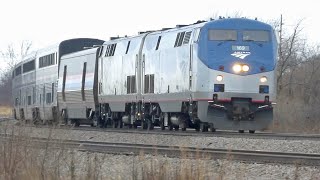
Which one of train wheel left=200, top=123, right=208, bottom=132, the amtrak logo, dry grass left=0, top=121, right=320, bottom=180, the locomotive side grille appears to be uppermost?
the locomotive side grille

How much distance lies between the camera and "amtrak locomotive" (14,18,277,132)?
23953 mm

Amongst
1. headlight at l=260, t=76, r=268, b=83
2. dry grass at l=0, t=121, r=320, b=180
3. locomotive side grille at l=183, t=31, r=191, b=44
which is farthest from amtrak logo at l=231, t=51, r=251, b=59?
→ dry grass at l=0, t=121, r=320, b=180

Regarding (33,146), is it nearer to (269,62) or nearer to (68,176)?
(68,176)

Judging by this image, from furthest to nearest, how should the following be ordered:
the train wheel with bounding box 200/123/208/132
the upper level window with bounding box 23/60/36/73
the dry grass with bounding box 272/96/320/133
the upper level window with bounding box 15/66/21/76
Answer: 1. the upper level window with bounding box 15/66/21/76
2. the upper level window with bounding box 23/60/36/73
3. the dry grass with bounding box 272/96/320/133
4. the train wheel with bounding box 200/123/208/132

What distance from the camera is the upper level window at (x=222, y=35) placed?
24422 millimetres

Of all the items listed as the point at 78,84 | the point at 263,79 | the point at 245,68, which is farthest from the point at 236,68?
the point at 78,84

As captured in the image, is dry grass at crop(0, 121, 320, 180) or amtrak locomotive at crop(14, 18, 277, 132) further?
amtrak locomotive at crop(14, 18, 277, 132)

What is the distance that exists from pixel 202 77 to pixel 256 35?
2518mm

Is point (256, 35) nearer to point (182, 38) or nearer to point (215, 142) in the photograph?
point (182, 38)

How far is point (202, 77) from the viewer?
2402 centimetres

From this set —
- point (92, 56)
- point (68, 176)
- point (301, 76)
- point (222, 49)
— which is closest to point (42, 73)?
point (92, 56)

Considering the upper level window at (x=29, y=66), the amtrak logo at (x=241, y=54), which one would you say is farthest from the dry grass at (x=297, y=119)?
the upper level window at (x=29, y=66)

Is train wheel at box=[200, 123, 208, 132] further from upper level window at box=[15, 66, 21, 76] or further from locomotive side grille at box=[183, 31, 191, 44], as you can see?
upper level window at box=[15, 66, 21, 76]

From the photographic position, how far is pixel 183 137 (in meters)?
21.7
